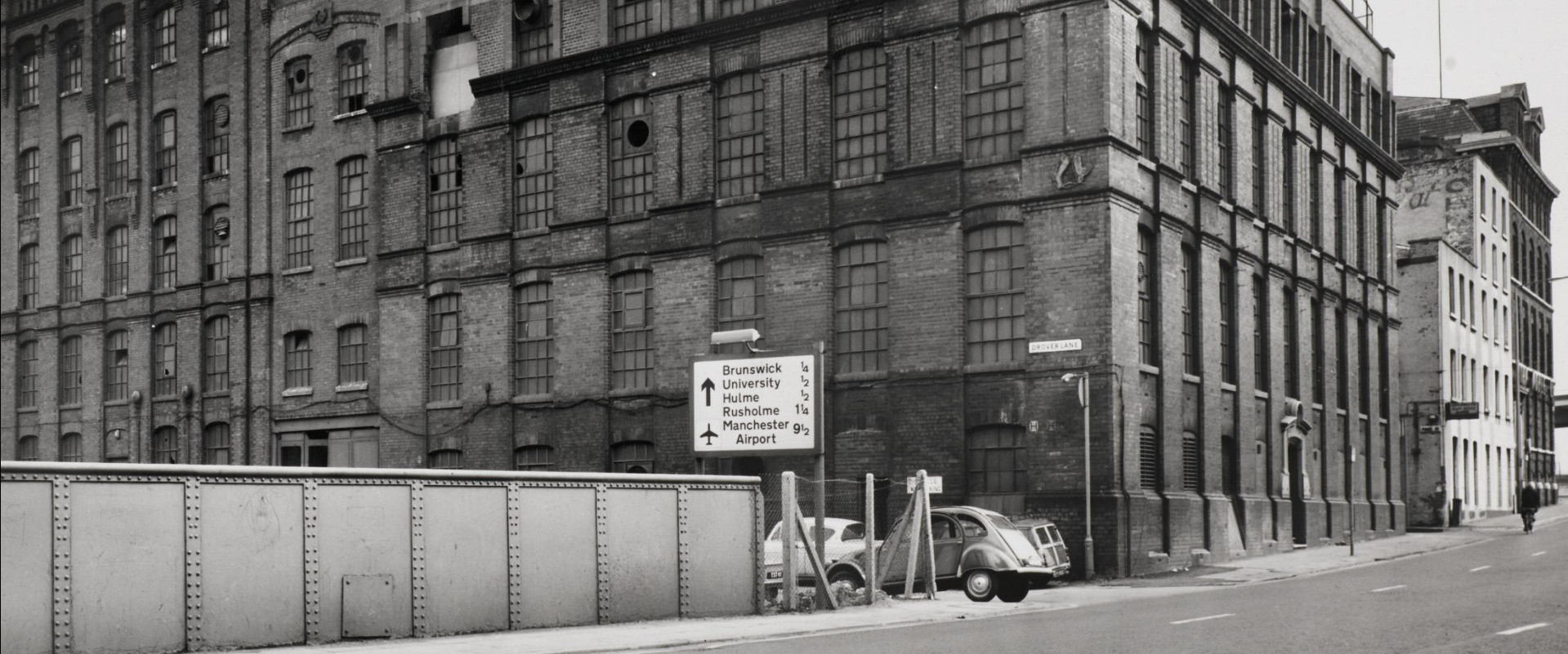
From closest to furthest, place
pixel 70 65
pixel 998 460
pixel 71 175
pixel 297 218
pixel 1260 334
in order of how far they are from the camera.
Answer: pixel 998 460
pixel 1260 334
pixel 297 218
pixel 71 175
pixel 70 65

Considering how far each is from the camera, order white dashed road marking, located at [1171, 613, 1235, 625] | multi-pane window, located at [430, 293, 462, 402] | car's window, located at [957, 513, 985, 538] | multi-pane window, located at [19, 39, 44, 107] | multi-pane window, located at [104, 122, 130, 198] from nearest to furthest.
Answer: white dashed road marking, located at [1171, 613, 1235, 625] → car's window, located at [957, 513, 985, 538] → multi-pane window, located at [430, 293, 462, 402] → multi-pane window, located at [104, 122, 130, 198] → multi-pane window, located at [19, 39, 44, 107]

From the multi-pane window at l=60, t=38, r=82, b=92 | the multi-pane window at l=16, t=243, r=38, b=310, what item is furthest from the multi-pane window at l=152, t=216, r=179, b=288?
the multi-pane window at l=60, t=38, r=82, b=92

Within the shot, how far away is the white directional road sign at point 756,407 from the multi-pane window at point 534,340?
1529 cm

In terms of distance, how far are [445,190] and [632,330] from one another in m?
6.90

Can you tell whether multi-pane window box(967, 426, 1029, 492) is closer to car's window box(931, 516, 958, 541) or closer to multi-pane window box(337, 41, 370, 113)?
car's window box(931, 516, 958, 541)

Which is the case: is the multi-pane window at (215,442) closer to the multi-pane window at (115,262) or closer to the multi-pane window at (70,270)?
the multi-pane window at (115,262)

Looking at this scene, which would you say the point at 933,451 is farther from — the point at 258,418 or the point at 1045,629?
the point at 258,418

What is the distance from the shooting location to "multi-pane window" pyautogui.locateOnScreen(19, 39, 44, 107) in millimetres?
50094

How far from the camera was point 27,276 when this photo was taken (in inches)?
1954

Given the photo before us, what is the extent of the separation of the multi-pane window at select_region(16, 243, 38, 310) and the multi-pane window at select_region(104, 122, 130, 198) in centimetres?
381

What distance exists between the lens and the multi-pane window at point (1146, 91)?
3297cm

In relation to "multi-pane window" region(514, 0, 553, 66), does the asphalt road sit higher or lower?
lower

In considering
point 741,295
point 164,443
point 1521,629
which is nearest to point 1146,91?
point 741,295

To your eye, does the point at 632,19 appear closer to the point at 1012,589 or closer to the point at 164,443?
the point at 1012,589
